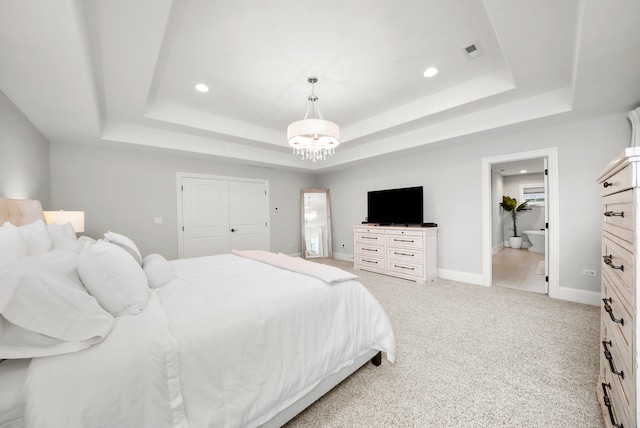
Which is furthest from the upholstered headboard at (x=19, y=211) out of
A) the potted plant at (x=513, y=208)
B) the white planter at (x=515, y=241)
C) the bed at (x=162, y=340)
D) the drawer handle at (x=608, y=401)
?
the white planter at (x=515, y=241)

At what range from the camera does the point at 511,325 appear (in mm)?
2521

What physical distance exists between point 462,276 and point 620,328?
Result: 10.6 feet

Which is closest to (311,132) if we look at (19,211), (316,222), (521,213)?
(19,211)

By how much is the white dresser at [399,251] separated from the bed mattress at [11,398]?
4153 millimetres

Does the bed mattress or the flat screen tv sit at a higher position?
the flat screen tv

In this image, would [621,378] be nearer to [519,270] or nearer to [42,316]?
[42,316]

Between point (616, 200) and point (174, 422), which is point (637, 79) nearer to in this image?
point (616, 200)

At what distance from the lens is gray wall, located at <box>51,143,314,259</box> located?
11.8 ft

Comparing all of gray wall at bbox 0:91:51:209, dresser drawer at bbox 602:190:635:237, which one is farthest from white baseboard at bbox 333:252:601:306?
gray wall at bbox 0:91:51:209

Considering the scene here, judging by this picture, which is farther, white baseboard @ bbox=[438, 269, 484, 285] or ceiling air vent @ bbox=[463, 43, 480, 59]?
white baseboard @ bbox=[438, 269, 484, 285]

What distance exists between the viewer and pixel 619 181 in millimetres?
1065

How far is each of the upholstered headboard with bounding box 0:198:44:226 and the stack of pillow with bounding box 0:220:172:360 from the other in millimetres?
586

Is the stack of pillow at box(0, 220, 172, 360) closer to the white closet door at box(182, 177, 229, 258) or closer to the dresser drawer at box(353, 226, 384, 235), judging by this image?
the white closet door at box(182, 177, 229, 258)

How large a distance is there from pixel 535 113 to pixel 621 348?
2.86 m
